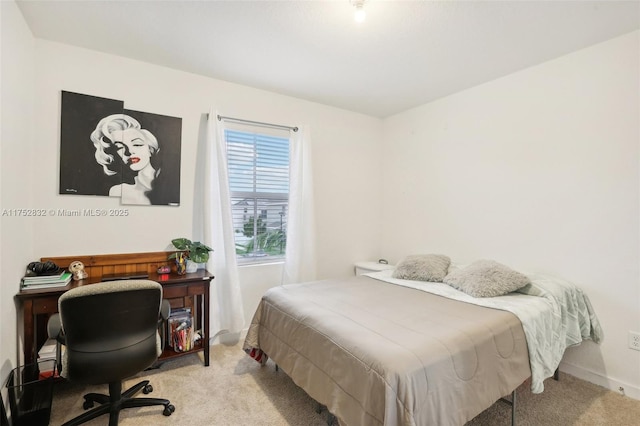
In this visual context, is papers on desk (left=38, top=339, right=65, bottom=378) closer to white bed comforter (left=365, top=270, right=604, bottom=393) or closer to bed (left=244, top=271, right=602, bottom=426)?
bed (left=244, top=271, right=602, bottom=426)

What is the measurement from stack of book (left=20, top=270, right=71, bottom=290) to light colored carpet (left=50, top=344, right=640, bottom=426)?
734mm

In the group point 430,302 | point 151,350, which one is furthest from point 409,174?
point 151,350

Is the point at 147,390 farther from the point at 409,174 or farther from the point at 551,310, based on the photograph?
the point at 409,174

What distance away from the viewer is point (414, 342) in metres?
1.47

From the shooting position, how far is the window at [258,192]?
309 cm

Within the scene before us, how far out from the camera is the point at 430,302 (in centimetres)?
213

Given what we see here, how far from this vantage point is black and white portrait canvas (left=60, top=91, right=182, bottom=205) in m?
2.32

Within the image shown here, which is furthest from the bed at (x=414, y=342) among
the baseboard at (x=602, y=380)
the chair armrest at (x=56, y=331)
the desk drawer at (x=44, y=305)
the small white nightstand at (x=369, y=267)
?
the desk drawer at (x=44, y=305)

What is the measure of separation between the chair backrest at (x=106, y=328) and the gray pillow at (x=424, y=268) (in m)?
2.03

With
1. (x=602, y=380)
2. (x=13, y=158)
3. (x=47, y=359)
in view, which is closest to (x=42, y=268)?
(x=47, y=359)

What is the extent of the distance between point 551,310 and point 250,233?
8.53 ft

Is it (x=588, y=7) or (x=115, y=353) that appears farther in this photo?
(x=588, y=7)

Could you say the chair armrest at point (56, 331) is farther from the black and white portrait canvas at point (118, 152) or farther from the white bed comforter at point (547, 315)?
the white bed comforter at point (547, 315)

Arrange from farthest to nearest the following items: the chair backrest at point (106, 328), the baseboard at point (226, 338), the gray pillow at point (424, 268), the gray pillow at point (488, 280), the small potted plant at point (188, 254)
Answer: the baseboard at point (226, 338) → the gray pillow at point (424, 268) → the small potted plant at point (188, 254) → the gray pillow at point (488, 280) → the chair backrest at point (106, 328)
